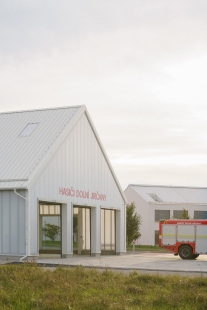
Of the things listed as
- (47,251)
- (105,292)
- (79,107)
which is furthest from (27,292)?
(79,107)

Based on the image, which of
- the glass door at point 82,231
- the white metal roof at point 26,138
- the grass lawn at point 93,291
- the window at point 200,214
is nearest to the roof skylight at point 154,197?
the window at point 200,214

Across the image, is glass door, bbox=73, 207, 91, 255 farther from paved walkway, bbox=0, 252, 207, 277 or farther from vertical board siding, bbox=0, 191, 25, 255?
vertical board siding, bbox=0, 191, 25, 255

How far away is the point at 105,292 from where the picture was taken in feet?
55.4

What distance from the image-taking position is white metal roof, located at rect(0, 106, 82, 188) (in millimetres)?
33469

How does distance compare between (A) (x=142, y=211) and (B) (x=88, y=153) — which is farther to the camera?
(A) (x=142, y=211)

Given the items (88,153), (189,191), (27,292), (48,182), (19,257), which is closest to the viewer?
(27,292)

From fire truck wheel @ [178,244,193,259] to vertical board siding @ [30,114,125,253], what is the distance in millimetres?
5025

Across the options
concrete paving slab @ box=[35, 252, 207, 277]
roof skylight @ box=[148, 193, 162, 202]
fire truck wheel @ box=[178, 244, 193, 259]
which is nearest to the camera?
concrete paving slab @ box=[35, 252, 207, 277]

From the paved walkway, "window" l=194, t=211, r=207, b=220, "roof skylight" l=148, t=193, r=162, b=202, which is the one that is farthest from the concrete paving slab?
"window" l=194, t=211, r=207, b=220

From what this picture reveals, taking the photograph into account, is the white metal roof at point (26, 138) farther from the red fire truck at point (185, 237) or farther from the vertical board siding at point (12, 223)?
the red fire truck at point (185, 237)

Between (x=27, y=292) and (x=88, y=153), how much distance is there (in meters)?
23.5

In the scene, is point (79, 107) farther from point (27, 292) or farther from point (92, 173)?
point (27, 292)

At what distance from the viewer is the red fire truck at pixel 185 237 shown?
4019 centimetres

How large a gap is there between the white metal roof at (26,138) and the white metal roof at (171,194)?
52926mm
